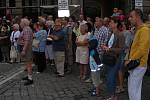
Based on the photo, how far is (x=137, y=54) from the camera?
799 centimetres

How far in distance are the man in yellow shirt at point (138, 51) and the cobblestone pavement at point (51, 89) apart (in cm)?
253

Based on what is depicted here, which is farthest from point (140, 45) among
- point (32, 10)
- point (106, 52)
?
point (32, 10)

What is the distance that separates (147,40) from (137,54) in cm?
29

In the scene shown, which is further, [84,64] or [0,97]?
[84,64]

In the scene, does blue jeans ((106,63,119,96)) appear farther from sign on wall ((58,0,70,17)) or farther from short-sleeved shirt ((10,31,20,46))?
short-sleeved shirt ((10,31,20,46))

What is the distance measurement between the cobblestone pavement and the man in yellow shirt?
253 centimetres

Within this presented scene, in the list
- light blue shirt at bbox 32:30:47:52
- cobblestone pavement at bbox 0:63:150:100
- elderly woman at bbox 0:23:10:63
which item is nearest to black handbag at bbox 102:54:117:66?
cobblestone pavement at bbox 0:63:150:100

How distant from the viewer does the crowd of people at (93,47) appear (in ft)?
26.8

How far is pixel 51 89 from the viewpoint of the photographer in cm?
1205

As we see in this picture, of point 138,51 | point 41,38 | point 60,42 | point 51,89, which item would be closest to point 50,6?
point 41,38

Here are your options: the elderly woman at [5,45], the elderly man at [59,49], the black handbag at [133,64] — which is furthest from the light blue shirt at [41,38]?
the black handbag at [133,64]

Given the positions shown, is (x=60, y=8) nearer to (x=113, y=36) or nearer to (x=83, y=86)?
(x=83, y=86)

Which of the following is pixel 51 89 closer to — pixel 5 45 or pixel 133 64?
pixel 133 64

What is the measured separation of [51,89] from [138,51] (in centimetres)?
449
